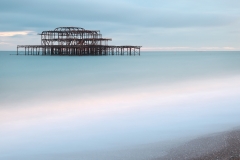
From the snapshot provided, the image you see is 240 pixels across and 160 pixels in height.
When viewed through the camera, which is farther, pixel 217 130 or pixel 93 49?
pixel 93 49

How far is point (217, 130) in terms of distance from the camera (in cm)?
691

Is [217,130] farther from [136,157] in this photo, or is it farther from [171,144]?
[136,157]

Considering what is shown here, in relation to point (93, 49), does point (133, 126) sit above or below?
below

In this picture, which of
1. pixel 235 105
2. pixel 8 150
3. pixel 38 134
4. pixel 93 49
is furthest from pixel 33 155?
pixel 93 49

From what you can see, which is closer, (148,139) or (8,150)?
(8,150)

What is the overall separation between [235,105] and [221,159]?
17.7 feet

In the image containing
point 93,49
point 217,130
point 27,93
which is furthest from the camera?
point 93,49

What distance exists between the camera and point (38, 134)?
6.96m

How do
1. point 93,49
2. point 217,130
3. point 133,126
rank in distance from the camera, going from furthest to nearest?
point 93,49 < point 133,126 < point 217,130

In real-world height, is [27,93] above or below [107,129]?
above

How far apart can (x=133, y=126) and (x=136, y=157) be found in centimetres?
223

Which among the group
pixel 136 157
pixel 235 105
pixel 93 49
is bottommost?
pixel 136 157

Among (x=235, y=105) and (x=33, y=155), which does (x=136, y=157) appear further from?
(x=235, y=105)

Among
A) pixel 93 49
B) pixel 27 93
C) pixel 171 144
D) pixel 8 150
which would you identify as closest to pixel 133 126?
pixel 171 144
